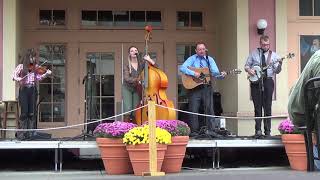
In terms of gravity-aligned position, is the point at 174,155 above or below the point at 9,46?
below

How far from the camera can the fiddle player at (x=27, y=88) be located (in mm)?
8594

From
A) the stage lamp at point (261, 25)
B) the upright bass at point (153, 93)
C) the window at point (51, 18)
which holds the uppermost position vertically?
the window at point (51, 18)

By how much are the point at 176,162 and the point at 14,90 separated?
12.0ft

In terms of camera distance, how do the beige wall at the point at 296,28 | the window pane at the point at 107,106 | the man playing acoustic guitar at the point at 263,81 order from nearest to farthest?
the man playing acoustic guitar at the point at 263,81, the beige wall at the point at 296,28, the window pane at the point at 107,106

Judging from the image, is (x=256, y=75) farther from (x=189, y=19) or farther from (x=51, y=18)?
(x=51, y=18)

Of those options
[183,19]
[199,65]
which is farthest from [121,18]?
[199,65]

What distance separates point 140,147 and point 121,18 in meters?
5.20

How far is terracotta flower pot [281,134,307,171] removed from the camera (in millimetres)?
7746

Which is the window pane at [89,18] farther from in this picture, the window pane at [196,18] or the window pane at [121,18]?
the window pane at [196,18]

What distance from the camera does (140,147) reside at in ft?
23.5

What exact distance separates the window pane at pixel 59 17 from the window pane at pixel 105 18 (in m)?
0.77

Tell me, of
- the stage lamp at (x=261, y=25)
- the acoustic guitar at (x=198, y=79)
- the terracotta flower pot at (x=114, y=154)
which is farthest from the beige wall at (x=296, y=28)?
the terracotta flower pot at (x=114, y=154)

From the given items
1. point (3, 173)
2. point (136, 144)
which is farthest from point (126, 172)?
point (3, 173)

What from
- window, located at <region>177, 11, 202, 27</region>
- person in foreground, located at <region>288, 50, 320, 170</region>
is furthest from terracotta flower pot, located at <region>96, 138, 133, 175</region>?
person in foreground, located at <region>288, 50, 320, 170</region>
